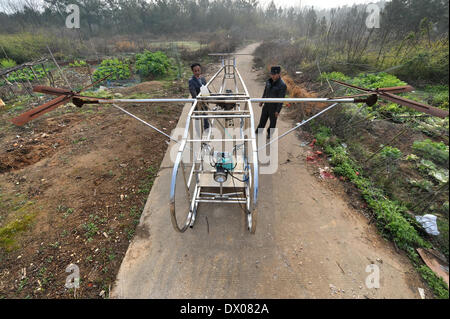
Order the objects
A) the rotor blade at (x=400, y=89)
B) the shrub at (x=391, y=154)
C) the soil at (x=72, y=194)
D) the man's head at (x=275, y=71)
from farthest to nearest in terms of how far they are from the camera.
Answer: the man's head at (x=275, y=71) → the shrub at (x=391, y=154) → the soil at (x=72, y=194) → the rotor blade at (x=400, y=89)

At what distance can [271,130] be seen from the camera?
5.21 metres

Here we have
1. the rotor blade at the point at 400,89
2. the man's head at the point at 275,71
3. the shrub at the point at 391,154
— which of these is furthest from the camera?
the man's head at the point at 275,71

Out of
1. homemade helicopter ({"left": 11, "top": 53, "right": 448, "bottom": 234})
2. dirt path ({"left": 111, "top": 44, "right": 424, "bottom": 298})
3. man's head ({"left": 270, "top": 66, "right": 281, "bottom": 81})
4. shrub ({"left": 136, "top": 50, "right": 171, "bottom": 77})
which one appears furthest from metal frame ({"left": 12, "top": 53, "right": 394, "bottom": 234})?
shrub ({"left": 136, "top": 50, "right": 171, "bottom": 77})

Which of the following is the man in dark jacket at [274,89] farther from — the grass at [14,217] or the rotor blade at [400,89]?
the grass at [14,217]

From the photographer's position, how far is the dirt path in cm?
245

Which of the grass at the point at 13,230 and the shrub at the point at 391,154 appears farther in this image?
the shrub at the point at 391,154

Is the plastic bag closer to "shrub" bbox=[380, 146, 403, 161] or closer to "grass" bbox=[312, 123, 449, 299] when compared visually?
"grass" bbox=[312, 123, 449, 299]

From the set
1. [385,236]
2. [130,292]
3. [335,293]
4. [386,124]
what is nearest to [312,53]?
[386,124]

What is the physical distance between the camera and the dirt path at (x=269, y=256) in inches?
96.3

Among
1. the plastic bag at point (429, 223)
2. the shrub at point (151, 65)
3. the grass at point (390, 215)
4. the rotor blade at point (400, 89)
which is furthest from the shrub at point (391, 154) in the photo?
the shrub at point (151, 65)

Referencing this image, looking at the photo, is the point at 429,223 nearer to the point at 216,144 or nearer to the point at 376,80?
the point at 216,144

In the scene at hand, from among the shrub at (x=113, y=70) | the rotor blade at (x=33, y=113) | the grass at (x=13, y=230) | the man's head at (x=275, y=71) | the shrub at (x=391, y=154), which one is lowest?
the grass at (x=13, y=230)
